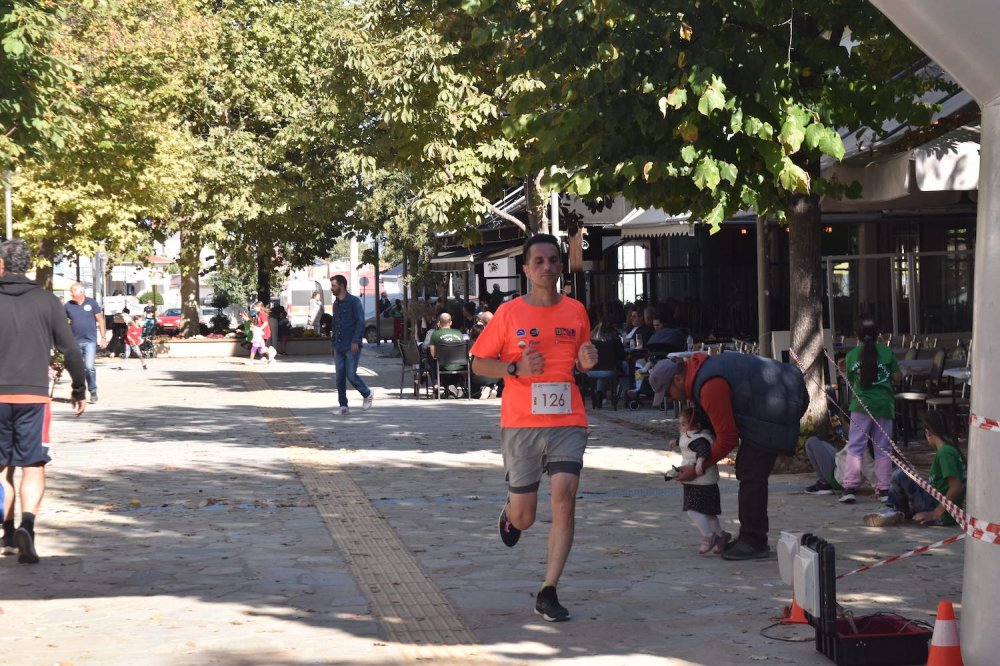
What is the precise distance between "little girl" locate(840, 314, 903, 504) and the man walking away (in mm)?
5452

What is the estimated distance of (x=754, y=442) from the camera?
8.05 m

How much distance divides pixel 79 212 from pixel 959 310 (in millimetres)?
22013

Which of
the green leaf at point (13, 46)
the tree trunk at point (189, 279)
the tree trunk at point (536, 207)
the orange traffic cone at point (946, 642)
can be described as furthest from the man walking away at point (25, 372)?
the tree trunk at point (189, 279)

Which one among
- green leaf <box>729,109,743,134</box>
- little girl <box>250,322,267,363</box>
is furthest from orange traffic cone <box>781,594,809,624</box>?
little girl <box>250,322,267,363</box>

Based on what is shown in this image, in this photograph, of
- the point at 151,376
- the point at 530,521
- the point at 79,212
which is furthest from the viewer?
the point at 79,212

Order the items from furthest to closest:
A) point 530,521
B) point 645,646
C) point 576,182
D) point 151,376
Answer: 1. point 151,376
2. point 576,182
3. point 530,521
4. point 645,646

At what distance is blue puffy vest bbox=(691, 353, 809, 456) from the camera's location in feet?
26.2

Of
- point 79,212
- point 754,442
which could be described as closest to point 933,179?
point 754,442

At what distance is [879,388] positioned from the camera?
10219mm

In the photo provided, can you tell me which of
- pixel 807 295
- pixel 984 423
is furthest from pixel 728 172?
pixel 984 423

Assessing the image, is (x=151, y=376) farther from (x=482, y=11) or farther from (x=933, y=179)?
(x=933, y=179)

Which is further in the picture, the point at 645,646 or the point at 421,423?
the point at 421,423

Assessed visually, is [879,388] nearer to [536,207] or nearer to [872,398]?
[872,398]

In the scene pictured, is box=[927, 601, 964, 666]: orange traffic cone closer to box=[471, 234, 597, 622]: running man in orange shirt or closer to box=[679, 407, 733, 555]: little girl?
box=[471, 234, 597, 622]: running man in orange shirt
